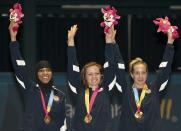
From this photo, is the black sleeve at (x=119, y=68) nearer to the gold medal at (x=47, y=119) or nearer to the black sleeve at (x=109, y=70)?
the black sleeve at (x=109, y=70)

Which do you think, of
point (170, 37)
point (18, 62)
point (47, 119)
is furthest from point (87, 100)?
point (170, 37)

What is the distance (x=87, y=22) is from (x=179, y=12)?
5.78 feet

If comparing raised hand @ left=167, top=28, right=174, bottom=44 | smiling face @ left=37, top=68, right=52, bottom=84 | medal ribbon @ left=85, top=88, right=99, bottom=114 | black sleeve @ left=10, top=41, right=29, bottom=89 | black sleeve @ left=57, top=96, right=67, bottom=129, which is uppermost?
raised hand @ left=167, top=28, right=174, bottom=44

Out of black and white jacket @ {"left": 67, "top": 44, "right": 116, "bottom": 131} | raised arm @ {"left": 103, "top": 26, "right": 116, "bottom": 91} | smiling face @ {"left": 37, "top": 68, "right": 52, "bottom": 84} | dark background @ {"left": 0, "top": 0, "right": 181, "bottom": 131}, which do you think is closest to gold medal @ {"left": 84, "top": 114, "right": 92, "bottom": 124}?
black and white jacket @ {"left": 67, "top": 44, "right": 116, "bottom": 131}

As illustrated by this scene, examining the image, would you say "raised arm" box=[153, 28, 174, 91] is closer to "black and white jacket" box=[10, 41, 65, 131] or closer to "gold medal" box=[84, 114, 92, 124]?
"gold medal" box=[84, 114, 92, 124]

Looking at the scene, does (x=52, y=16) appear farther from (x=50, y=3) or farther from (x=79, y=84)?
(x=79, y=84)

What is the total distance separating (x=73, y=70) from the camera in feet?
25.0

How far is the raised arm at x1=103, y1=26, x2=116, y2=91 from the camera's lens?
7.48m

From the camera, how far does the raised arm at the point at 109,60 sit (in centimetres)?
748

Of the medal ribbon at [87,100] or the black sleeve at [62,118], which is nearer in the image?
the medal ribbon at [87,100]

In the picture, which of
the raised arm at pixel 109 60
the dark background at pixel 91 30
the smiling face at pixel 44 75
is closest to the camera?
the raised arm at pixel 109 60

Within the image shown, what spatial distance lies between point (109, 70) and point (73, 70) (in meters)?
0.47

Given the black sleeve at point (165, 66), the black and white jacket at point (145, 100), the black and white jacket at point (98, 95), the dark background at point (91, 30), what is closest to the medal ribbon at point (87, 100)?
the black and white jacket at point (98, 95)

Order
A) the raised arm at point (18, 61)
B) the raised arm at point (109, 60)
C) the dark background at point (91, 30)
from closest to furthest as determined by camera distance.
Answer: the raised arm at point (109, 60) < the raised arm at point (18, 61) < the dark background at point (91, 30)
